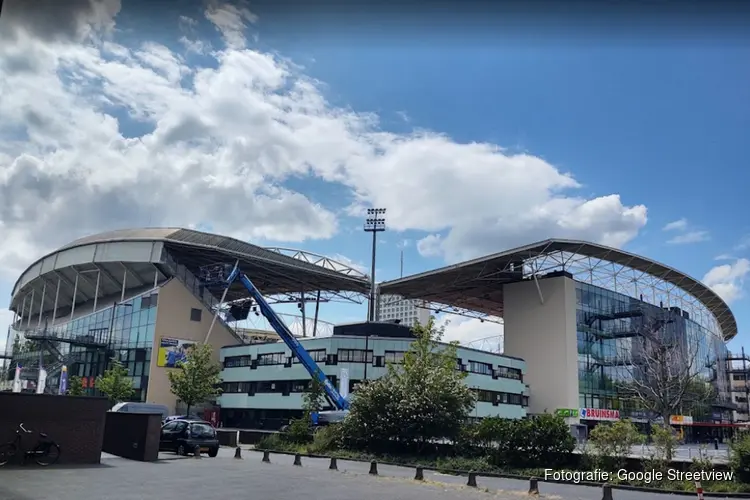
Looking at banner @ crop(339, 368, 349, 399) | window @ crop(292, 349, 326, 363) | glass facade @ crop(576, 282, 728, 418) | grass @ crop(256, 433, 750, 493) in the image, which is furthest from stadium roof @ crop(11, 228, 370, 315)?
grass @ crop(256, 433, 750, 493)

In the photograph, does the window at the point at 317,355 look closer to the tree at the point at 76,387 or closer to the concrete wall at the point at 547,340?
the tree at the point at 76,387

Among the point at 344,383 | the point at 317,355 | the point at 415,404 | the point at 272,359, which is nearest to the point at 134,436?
the point at 415,404

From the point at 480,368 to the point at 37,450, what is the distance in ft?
151

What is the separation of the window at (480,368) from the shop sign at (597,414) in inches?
477

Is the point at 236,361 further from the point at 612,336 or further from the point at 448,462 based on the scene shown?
the point at 448,462

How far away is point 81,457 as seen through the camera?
20.1m

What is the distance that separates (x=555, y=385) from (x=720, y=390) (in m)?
38.2

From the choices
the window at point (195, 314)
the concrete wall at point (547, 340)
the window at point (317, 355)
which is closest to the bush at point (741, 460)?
the window at point (317, 355)

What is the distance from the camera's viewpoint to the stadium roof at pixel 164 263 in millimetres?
65562

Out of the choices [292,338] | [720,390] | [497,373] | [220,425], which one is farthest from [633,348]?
[220,425]

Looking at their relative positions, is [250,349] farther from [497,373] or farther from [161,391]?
[497,373]

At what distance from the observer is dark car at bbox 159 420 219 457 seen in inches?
1031

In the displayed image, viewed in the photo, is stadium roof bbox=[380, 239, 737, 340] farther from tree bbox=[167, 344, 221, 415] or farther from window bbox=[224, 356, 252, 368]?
tree bbox=[167, 344, 221, 415]

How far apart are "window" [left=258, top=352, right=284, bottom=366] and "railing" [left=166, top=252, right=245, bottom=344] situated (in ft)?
29.6
